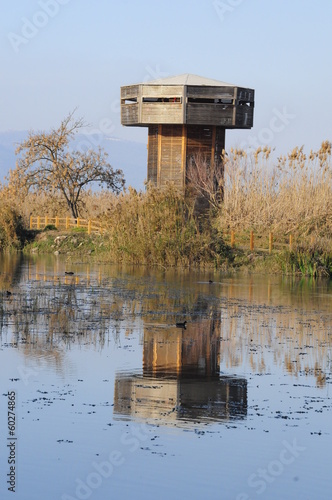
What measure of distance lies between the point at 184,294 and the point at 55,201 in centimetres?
3266

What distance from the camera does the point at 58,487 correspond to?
29.0ft

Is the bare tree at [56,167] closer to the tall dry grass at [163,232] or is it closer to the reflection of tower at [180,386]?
the tall dry grass at [163,232]

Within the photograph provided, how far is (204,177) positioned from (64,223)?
34.3 ft

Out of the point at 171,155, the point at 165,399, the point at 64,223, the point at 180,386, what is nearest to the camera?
the point at 165,399

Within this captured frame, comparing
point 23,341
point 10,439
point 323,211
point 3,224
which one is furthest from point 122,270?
point 10,439

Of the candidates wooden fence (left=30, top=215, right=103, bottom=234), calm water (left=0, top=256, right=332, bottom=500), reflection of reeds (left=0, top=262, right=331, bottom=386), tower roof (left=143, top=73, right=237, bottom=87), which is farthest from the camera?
wooden fence (left=30, top=215, right=103, bottom=234)

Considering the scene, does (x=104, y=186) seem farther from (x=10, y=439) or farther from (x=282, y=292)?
(x=10, y=439)

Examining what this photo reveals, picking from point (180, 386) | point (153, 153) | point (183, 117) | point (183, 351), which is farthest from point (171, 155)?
point (180, 386)

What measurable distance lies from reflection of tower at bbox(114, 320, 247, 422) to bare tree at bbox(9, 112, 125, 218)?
131ft

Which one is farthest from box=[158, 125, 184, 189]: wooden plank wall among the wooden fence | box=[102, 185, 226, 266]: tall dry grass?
box=[102, 185, 226, 266]: tall dry grass

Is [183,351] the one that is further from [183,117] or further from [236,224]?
[183,117]

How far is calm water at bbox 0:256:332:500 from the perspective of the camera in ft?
30.1

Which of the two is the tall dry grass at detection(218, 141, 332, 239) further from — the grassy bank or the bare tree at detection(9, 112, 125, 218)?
the bare tree at detection(9, 112, 125, 218)

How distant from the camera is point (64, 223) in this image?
5247cm
